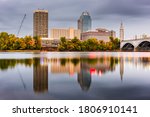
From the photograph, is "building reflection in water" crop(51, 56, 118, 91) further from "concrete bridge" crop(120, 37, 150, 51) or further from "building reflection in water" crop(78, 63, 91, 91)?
"concrete bridge" crop(120, 37, 150, 51)

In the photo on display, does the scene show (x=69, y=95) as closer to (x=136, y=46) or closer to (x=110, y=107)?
(x=110, y=107)

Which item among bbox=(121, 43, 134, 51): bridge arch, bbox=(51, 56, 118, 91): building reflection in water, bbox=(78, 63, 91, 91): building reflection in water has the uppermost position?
bbox=(121, 43, 134, 51): bridge arch

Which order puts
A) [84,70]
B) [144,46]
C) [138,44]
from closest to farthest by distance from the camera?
[84,70] → [138,44] → [144,46]

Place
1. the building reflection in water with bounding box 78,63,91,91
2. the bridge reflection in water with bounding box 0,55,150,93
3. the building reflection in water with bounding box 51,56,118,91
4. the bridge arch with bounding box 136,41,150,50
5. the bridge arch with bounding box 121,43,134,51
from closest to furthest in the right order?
the building reflection in water with bounding box 78,63,91,91 < the bridge reflection in water with bounding box 0,55,150,93 < the building reflection in water with bounding box 51,56,118,91 < the bridge arch with bounding box 136,41,150,50 < the bridge arch with bounding box 121,43,134,51

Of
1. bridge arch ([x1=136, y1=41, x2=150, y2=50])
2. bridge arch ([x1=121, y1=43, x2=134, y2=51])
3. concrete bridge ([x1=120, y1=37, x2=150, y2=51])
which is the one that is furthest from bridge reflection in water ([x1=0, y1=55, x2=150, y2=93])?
bridge arch ([x1=121, y1=43, x2=134, y2=51])

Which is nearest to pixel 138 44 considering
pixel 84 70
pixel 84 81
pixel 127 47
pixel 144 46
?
pixel 144 46

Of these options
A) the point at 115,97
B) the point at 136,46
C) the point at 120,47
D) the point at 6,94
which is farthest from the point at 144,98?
the point at 120,47

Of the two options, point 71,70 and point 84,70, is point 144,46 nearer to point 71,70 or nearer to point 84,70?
point 84,70

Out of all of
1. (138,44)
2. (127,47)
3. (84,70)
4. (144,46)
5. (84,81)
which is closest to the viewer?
(84,81)

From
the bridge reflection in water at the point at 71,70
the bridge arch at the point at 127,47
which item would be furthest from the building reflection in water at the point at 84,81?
the bridge arch at the point at 127,47

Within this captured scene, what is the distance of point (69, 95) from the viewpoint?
9383 millimetres

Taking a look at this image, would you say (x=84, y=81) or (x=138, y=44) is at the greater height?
(x=138, y=44)

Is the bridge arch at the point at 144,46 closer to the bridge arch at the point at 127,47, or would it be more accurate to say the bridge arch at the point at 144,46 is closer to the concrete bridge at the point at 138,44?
the concrete bridge at the point at 138,44

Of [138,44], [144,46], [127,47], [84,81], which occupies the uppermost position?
[138,44]
